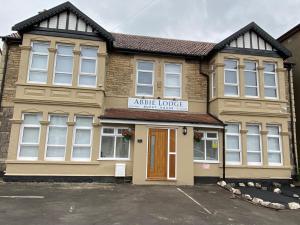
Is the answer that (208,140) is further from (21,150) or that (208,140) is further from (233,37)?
(21,150)

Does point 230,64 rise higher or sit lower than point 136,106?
higher

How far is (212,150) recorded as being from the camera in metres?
13.1

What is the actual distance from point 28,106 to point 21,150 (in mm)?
1988

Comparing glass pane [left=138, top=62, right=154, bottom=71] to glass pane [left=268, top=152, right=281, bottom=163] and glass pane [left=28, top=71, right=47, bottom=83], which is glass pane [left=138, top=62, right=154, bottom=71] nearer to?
glass pane [left=28, top=71, right=47, bottom=83]

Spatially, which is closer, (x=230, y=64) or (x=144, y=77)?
(x=230, y=64)

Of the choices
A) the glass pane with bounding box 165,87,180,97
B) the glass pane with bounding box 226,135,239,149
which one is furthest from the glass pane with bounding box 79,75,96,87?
the glass pane with bounding box 226,135,239,149

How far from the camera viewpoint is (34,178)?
1146 cm

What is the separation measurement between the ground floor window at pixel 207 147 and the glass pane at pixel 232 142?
1.92 feet

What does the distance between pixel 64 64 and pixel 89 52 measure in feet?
4.37

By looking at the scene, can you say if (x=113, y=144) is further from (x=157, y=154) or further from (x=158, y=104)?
(x=158, y=104)

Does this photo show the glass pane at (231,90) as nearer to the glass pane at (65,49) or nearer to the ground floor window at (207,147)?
the ground floor window at (207,147)

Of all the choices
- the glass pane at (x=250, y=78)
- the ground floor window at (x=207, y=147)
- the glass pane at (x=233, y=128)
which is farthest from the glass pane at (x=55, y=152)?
the glass pane at (x=250, y=78)

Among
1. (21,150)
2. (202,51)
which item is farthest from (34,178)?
(202,51)

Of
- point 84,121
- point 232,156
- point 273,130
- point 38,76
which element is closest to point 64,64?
point 38,76
